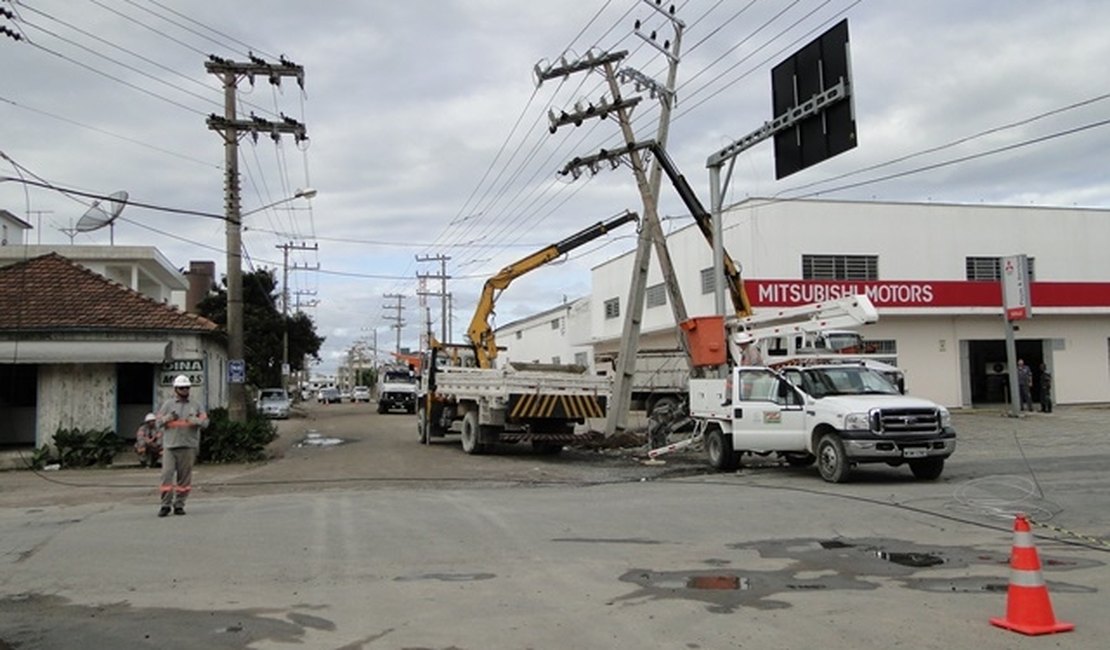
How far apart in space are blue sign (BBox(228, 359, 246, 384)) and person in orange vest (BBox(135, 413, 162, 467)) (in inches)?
142

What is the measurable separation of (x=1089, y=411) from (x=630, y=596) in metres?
30.2

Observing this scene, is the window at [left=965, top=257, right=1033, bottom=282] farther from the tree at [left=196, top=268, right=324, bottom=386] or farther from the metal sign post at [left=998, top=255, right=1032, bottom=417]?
the tree at [left=196, top=268, right=324, bottom=386]

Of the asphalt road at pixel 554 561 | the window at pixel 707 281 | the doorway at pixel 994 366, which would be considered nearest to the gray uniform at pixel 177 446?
the asphalt road at pixel 554 561

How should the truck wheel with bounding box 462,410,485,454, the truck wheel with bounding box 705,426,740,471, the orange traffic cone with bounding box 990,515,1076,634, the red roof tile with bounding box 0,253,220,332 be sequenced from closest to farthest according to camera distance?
the orange traffic cone with bounding box 990,515,1076,634 < the truck wheel with bounding box 705,426,740,471 < the red roof tile with bounding box 0,253,220,332 < the truck wheel with bounding box 462,410,485,454

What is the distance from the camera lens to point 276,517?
11.9 m

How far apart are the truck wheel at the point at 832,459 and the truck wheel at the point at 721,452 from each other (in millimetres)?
2504

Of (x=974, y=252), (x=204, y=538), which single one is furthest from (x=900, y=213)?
(x=204, y=538)

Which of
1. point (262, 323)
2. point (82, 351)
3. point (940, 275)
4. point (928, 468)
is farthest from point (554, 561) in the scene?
point (262, 323)

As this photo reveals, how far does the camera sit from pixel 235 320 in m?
24.0

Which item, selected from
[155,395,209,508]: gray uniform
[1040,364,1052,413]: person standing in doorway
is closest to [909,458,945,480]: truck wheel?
[155,395,209,508]: gray uniform

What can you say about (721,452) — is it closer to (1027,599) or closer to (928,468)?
(928,468)

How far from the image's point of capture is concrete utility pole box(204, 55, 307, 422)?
23812 millimetres

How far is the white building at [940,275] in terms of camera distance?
32.2 metres

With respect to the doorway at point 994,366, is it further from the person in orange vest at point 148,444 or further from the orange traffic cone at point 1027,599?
the orange traffic cone at point 1027,599
